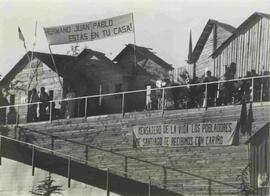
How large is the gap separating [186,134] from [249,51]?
0.63 meters

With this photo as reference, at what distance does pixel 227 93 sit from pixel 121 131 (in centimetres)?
77

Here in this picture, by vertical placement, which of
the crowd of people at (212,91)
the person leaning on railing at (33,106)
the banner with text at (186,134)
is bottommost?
the banner with text at (186,134)

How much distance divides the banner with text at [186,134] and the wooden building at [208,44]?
0.33 m

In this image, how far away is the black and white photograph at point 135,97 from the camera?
3.61m

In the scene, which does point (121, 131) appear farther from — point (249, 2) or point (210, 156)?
point (249, 2)

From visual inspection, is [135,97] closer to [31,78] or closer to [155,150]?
[155,150]

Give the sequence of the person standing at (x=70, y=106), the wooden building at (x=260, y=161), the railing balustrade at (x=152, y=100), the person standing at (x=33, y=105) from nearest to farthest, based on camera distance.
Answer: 1. the wooden building at (x=260, y=161)
2. the railing balustrade at (x=152, y=100)
3. the person standing at (x=70, y=106)
4. the person standing at (x=33, y=105)

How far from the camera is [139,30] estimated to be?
400cm


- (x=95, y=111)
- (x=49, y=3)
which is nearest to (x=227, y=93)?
(x=95, y=111)

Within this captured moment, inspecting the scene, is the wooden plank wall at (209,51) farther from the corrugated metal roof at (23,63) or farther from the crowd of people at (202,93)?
the corrugated metal roof at (23,63)

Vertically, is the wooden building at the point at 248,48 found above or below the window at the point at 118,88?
above

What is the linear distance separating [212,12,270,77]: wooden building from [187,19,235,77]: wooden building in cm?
3

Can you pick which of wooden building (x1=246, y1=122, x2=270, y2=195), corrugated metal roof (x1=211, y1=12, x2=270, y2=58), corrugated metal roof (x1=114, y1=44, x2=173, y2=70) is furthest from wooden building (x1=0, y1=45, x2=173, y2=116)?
wooden building (x1=246, y1=122, x2=270, y2=195)

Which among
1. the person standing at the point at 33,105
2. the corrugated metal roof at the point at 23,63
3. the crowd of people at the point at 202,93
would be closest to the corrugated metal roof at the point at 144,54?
the crowd of people at the point at 202,93
